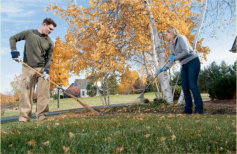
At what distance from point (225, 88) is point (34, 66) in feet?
47.3

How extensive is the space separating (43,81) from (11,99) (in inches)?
575

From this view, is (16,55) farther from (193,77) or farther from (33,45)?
(193,77)

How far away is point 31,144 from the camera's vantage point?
2.30m

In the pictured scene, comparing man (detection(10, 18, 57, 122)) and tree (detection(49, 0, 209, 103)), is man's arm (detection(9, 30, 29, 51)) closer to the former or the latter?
man (detection(10, 18, 57, 122))

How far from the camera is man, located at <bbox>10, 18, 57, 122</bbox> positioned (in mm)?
5156

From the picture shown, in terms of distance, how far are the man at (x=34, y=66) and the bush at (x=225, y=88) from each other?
1382 centimetres

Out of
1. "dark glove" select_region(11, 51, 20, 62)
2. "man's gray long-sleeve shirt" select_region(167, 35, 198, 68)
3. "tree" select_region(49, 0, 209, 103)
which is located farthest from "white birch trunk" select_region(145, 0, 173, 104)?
"dark glove" select_region(11, 51, 20, 62)

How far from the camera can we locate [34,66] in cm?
530

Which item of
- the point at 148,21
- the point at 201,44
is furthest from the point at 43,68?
the point at 201,44

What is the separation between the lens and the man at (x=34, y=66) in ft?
16.9

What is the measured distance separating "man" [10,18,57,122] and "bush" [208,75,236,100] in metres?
13.8

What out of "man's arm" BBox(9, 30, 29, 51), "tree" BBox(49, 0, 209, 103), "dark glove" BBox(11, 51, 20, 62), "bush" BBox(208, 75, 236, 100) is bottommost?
"bush" BBox(208, 75, 236, 100)

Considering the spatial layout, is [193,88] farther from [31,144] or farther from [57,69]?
[57,69]

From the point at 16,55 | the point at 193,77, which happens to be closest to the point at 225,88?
the point at 193,77
